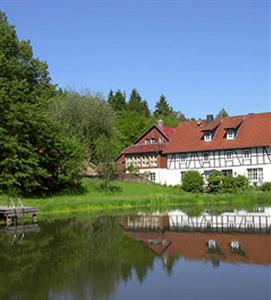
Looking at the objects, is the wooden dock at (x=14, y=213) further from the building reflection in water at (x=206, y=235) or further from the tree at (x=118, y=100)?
the tree at (x=118, y=100)

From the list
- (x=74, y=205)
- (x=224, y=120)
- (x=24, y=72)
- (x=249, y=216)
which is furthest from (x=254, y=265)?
(x=224, y=120)

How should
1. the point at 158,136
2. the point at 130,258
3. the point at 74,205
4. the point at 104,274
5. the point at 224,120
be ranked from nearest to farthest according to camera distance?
the point at 104,274
the point at 130,258
the point at 74,205
the point at 224,120
the point at 158,136

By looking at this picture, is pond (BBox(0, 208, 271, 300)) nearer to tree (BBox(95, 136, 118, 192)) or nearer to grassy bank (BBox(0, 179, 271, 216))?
grassy bank (BBox(0, 179, 271, 216))

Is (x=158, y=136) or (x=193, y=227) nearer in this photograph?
(x=193, y=227)

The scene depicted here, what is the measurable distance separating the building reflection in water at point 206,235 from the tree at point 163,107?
94.8 meters

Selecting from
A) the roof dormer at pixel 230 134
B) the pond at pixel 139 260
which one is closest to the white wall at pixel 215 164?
the roof dormer at pixel 230 134

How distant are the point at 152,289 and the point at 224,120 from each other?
47516 mm

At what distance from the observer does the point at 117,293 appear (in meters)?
11.5

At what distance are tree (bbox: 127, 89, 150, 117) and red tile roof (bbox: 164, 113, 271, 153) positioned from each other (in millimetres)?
52606

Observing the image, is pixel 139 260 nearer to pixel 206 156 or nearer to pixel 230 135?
pixel 206 156

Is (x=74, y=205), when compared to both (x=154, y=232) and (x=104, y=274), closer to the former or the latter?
(x=154, y=232)

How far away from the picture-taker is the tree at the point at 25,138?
37.3m

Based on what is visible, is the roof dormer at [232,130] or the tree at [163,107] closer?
the roof dormer at [232,130]

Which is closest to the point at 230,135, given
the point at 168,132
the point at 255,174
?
the point at 255,174
